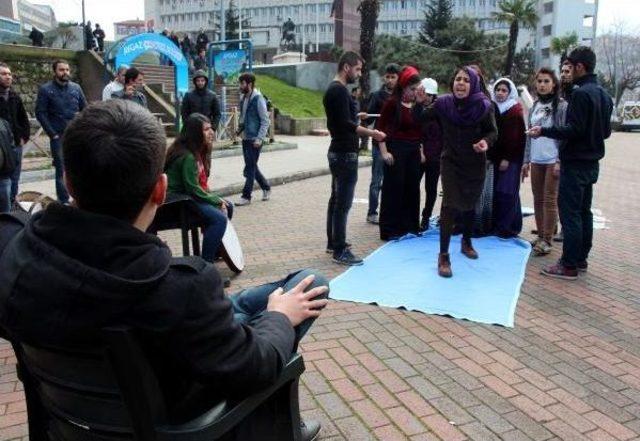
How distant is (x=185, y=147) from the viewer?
470cm

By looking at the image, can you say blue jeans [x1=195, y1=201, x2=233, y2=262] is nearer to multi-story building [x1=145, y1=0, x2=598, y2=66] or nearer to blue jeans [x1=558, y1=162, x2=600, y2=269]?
blue jeans [x1=558, y1=162, x2=600, y2=269]

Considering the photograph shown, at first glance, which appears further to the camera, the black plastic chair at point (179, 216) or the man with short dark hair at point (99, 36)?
the man with short dark hair at point (99, 36)

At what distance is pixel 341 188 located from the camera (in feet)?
18.4

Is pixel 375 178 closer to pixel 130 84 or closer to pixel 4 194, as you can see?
pixel 130 84

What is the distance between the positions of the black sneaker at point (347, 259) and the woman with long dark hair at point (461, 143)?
795 millimetres

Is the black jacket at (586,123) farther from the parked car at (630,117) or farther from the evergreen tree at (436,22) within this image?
the evergreen tree at (436,22)

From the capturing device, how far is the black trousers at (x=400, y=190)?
655cm

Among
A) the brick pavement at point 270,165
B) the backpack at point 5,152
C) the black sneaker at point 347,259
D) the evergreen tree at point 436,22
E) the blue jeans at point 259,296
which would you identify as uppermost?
the evergreen tree at point 436,22

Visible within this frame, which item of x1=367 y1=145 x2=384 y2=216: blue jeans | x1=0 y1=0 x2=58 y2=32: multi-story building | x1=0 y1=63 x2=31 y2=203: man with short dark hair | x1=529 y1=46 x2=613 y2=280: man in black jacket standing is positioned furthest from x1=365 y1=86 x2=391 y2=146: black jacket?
x1=0 y1=0 x2=58 y2=32: multi-story building

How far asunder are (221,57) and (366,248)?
1218 cm

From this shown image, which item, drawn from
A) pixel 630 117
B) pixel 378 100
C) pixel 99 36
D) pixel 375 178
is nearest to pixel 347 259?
pixel 375 178

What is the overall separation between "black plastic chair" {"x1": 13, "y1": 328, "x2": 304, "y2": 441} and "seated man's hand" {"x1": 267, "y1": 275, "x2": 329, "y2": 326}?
8.8 inches

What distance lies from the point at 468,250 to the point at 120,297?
16.6 feet

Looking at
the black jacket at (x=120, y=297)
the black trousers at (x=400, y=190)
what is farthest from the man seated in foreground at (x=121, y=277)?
the black trousers at (x=400, y=190)
